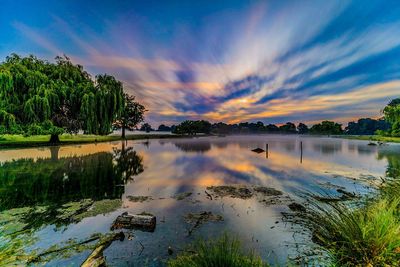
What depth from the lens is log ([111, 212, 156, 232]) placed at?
600 cm

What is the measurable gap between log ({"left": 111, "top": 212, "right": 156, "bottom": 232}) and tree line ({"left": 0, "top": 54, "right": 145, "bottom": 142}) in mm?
21925

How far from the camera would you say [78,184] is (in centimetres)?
1094

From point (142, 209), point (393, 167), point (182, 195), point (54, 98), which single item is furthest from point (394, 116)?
point (54, 98)

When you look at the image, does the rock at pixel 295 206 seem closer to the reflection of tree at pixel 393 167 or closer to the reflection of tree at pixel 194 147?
the reflection of tree at pixel 393 167

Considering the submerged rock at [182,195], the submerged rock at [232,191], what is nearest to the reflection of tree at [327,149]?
the submerged rock at [232,191]

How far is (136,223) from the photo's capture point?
6094 millimetres

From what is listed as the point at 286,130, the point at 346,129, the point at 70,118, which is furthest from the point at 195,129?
the point at 346,129

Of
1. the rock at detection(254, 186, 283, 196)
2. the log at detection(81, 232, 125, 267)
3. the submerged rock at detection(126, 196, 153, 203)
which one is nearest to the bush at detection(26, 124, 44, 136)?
the submerged rock at detection(126, 196, 153, 203)

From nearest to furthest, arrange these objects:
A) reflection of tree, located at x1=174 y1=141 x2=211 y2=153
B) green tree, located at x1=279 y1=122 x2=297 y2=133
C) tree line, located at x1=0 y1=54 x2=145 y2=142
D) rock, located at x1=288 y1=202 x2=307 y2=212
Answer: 1. rock, located at x1=288 y1=202 x2=307 y2=212
2. tree line, located at x1=0 y1=54 x2=145 y2=142
3. reflection of tree, located at x1=174 y1=141 x2=211 y2=153
4. green tree, located at x1=279 y1=122 x2=297 y2=133

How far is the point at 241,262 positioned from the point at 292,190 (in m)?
8.61

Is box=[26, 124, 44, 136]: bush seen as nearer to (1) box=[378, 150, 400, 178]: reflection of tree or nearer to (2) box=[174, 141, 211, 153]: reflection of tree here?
(2) box=[174, 141, 211, 153]: reflection of tree

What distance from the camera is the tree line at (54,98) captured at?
2183cm

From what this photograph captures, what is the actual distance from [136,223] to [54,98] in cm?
2358

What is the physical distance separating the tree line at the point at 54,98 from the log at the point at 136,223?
21925 mm
